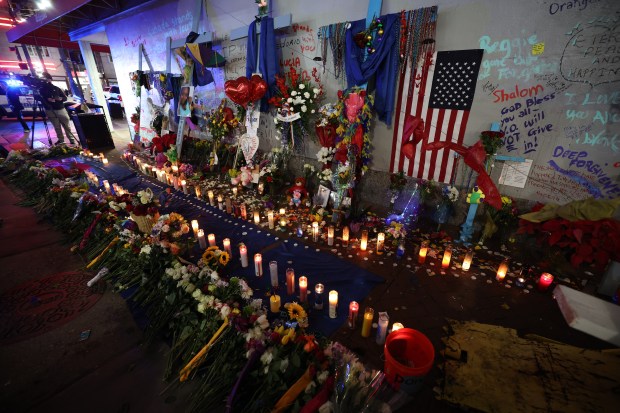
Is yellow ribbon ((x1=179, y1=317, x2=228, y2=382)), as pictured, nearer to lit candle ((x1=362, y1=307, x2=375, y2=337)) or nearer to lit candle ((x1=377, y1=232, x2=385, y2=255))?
lit candle ((x1=362, y1=307, x2=375, y2=337))

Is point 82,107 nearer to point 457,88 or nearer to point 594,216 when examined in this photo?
point 457,88

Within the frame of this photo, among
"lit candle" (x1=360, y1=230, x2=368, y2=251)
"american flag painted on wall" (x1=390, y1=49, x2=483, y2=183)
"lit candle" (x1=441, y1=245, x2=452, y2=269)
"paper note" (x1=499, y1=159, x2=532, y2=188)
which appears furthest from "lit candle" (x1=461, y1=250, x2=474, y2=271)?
"american flag painted on wall" (x1=390, y1=49, x2=483, y2=183)

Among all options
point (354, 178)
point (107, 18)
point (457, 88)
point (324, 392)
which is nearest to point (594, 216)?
point (457, 88)

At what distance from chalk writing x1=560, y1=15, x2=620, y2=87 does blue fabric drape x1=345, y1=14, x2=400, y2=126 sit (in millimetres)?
2276

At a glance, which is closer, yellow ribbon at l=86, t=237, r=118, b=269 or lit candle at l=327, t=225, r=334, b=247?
yellow ribbon at l=86, t=237, r=118, b=269

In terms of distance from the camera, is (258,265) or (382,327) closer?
(382,327)

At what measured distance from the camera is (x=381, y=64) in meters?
4.84

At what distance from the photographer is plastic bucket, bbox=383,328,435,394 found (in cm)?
213

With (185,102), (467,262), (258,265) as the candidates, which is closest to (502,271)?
(467,262)

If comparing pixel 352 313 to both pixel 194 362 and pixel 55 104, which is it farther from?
pixel 55 104

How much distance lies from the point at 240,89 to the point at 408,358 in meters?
6.09

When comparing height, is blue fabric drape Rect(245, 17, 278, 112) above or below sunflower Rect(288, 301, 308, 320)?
above

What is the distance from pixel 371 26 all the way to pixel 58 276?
241 inches

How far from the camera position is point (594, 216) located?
3506mm
